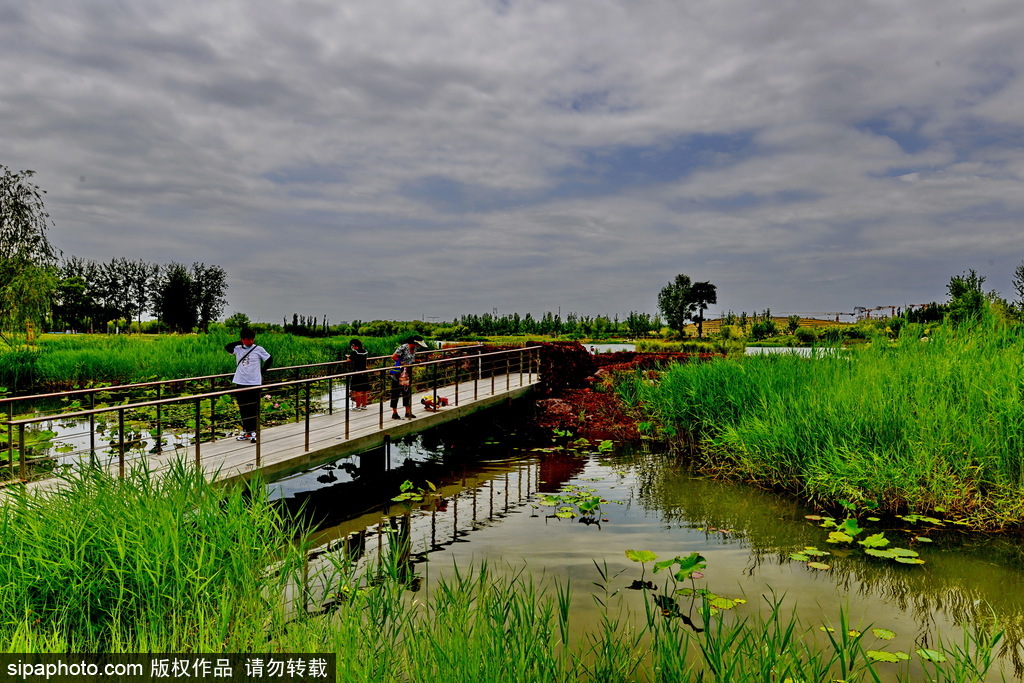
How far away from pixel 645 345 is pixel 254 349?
23.4 meters

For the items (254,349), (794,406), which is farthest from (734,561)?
(254,349)

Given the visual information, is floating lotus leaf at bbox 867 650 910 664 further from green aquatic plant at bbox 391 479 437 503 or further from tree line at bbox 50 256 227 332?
tree line at bbox 50 256 227 332

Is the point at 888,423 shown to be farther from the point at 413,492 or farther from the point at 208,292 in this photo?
the point at 208,292

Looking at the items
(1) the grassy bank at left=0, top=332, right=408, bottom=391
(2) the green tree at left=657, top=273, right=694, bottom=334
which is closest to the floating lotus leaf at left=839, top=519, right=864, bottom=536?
(1) the grassy bank at left=0, top=332, right=408, bottom=391

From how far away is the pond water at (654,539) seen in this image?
17.8ft

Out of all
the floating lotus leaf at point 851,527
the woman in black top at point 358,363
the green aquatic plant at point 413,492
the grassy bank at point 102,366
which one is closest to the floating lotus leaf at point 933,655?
the floating lotus leaf at point 851,527

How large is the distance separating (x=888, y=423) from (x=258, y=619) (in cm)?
797

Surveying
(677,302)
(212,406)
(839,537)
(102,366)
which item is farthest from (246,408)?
(677,302)

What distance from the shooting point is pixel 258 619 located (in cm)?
396

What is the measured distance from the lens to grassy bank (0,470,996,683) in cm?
343

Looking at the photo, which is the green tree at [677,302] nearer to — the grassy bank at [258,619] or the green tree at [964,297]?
the green tree at [964,297]

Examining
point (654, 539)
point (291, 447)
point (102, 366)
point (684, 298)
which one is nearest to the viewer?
point (654, 539)

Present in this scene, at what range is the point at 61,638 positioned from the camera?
3.71 metres

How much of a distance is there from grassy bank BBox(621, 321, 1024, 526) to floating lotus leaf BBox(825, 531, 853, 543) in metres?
0.83
